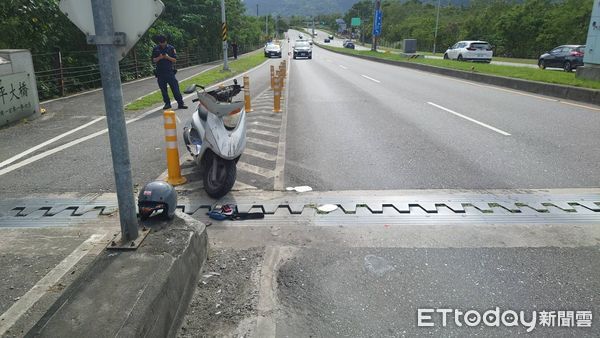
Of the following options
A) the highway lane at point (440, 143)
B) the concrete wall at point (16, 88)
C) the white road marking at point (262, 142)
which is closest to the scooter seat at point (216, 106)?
the highway lane at point (440, 143)

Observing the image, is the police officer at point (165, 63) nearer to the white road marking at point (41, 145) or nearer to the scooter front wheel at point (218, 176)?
the white road marking at point (41, 145)

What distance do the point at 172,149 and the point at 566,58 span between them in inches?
1057

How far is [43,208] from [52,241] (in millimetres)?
989

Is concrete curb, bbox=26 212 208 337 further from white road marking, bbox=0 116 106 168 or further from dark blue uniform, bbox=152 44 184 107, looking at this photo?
dark blue uniform, bbox=152 44 184 107

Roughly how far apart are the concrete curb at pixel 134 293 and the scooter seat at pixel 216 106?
2.04 meters

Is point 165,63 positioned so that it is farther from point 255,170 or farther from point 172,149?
point 172,149

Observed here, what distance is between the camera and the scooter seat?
205 inches

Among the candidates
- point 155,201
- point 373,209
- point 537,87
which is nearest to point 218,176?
point 155,201

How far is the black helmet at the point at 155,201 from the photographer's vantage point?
3.69 metres

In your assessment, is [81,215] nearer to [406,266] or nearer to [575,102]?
[406,266]

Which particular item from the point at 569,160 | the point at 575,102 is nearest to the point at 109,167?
the point at 569,160

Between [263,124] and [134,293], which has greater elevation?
[134,293]

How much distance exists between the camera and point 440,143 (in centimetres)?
786

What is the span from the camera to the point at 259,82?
20.9 metres
